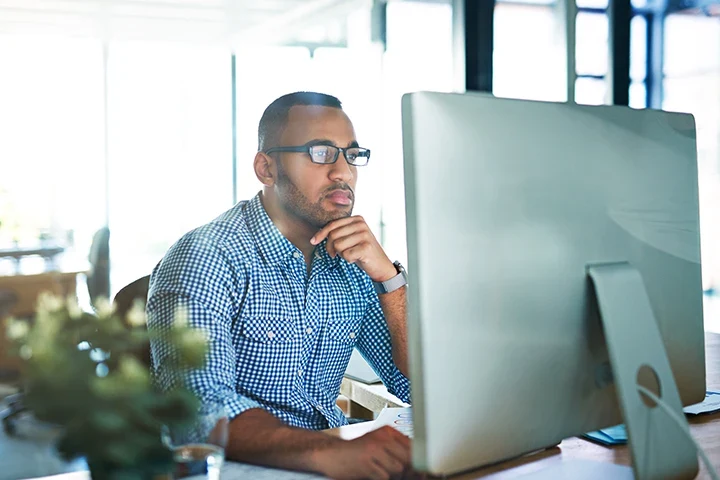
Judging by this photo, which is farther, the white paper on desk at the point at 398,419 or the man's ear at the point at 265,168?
the man's ear at the point at 265,168

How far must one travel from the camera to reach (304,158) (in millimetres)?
1604

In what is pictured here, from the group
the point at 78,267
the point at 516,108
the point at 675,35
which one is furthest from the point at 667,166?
the point at 675,35

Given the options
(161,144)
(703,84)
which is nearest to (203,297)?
(161,144)

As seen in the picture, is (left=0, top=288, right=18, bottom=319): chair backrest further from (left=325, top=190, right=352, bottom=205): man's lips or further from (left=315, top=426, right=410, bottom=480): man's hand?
(left=315, top=426, right=410, bottom=480): man's hand

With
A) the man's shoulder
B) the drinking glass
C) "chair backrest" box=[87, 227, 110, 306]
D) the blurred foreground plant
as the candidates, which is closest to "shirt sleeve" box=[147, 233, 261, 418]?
the man's shoulder

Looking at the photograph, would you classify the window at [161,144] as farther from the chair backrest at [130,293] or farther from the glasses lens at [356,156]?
the glasses lens at [356,156]

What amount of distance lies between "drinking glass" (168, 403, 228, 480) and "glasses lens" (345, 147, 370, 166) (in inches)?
34.8

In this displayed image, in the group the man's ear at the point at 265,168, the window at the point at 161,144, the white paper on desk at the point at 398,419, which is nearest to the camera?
the white paper on desk at the point at 398,419

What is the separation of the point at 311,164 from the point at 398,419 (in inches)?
24.3

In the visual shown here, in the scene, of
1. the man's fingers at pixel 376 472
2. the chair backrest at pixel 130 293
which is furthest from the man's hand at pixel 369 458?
the chair backrest at pixel 130 293

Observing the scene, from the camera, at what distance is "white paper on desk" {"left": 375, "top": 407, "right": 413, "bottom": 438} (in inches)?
45.0

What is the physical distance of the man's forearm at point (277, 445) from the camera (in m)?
0.94

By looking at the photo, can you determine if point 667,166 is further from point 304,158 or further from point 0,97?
point 0,97

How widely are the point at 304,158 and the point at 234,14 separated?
14.1ft
